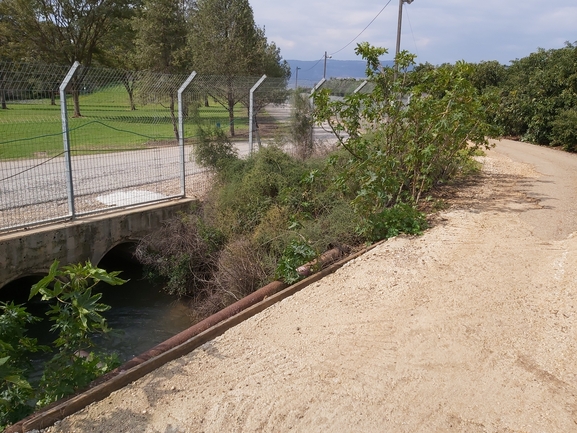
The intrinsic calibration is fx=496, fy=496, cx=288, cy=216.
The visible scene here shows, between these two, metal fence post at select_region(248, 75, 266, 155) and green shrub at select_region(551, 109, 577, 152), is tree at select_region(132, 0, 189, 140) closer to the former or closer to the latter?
metal fence post at select_region(248, 75, 266, 155)

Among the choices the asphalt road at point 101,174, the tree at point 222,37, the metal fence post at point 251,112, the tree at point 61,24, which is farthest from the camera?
the tree at point 61,24

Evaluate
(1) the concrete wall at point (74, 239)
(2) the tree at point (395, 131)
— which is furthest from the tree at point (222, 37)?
(2) the tree at point (395, 131)

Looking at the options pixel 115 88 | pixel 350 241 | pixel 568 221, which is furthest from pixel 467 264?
pixel 115 88

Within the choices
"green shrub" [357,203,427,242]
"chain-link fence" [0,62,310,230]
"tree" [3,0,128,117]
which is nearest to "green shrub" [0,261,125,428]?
"chain-link fence" [0,62,310,230]

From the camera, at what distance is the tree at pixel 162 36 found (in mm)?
18984

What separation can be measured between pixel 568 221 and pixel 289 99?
6.96m

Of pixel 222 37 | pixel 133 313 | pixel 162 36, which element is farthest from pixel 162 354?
pixel 162 36

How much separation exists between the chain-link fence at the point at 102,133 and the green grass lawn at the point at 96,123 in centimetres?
2

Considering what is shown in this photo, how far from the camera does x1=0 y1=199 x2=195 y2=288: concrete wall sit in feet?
22.2

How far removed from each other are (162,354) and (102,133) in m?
7.33

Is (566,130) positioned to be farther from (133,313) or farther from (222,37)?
(133,313)

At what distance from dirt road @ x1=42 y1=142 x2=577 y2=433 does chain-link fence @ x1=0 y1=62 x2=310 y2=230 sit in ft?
14.3

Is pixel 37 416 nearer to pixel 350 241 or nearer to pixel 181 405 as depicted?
pixel 181 405

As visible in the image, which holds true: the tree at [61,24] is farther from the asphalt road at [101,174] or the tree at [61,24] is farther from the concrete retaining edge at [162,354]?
the concrete retaining edge at [162,354]
